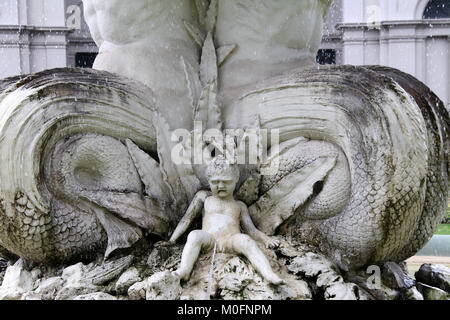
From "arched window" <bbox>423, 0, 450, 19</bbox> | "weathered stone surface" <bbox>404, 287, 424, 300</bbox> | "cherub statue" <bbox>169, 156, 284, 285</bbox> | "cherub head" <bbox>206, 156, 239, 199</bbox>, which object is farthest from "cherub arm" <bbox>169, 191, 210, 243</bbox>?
"arched window" <bbox>423, 0, 450, 19</bbox>

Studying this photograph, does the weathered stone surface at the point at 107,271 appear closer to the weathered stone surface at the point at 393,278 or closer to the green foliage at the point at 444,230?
the weathered stone surface at the point at 393,278

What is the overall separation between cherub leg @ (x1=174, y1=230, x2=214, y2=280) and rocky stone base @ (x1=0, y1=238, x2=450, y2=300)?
0.12 ft

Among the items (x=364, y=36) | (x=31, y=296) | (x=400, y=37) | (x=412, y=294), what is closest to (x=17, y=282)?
(x=31, y=296)

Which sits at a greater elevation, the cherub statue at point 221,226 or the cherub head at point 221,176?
the cherub head at point 221,176

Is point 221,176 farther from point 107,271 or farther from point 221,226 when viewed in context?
point 107,271

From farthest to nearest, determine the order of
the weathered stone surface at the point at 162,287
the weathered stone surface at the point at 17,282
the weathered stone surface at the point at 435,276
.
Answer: the weathered stone surface at the point at 435,276 → the weathered stone surface at the point at 17,282 → the weathered stone surface at the point at 162,287

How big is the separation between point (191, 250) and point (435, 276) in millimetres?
Result: 1223

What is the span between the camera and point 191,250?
2236 millimetres

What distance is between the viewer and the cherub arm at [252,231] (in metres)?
2.39

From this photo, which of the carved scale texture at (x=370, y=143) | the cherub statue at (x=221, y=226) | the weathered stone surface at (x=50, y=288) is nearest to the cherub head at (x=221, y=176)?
the cherub statue at (x=221, y=226)

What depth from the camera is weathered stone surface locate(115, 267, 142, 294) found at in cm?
229
